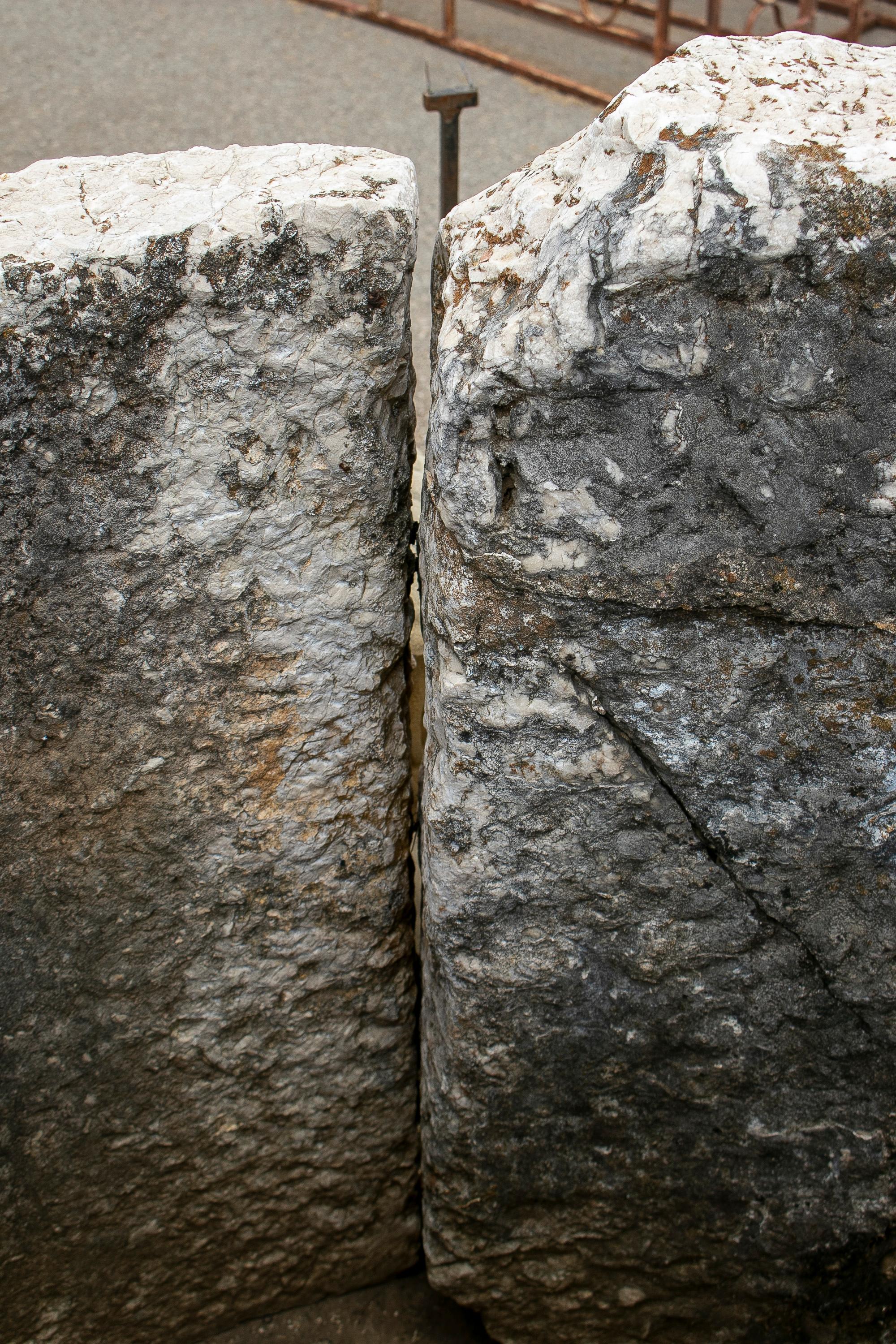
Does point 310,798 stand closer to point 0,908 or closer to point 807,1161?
point 0,908

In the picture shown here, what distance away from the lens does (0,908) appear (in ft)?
3.95

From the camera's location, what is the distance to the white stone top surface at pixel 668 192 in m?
0.83

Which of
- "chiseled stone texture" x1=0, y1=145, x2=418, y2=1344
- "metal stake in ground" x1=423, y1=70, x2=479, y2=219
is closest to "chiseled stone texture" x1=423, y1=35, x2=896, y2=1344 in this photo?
"chiseled stone texture" x1=0, y1=145, x2=418, y2=1344

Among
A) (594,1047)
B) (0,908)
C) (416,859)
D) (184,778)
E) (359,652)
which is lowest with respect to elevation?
(416,859)

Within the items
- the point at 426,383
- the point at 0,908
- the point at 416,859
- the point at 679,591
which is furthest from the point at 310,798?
the point at 426,383

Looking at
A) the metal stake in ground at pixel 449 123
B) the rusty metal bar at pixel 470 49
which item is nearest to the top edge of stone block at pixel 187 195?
the metal stake in ground at pixel 449 123

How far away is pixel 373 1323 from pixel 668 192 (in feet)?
4.73

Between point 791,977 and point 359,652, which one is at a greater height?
point 359,652

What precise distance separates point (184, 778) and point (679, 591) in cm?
54

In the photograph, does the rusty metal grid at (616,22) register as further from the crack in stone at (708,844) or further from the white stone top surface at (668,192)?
the crack in stone at (708,844)

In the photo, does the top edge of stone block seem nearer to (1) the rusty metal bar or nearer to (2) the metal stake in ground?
(2) the metal stake in ground

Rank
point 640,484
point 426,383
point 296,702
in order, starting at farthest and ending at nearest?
point 426,383
point 296,702
point 640,484

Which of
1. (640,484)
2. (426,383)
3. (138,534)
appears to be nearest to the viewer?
(640,484)

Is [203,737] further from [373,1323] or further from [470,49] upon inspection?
[470,49]
